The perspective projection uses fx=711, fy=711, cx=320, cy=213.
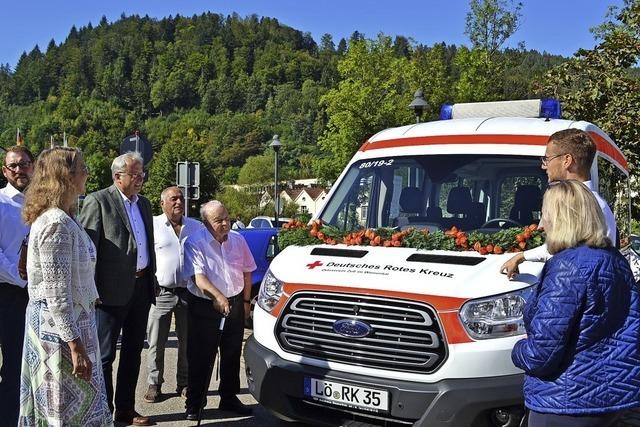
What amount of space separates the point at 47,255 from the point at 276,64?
18572cm

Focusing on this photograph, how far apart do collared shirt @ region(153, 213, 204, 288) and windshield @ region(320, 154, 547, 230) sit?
1507mm

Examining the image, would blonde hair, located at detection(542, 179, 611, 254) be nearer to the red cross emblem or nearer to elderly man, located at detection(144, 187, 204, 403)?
the red cross emblem

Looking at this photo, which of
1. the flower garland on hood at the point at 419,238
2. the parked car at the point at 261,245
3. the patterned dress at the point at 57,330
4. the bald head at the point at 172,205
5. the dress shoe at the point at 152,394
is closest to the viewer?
the patterned dress at the point at 57,330

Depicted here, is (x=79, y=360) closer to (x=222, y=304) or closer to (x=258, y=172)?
(x=222, y=304)

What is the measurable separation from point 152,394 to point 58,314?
2877 mm

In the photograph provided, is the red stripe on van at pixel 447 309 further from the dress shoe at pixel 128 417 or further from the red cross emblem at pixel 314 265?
the dress shoe at pixel 128 417

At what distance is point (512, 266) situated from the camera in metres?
4.05

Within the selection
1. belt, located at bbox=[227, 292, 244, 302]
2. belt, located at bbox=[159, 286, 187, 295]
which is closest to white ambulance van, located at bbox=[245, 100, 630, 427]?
belt, located at bbox=[227, 292, 244, 302]

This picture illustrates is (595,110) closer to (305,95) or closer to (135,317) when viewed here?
(135,317)

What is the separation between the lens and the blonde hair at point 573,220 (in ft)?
9.50

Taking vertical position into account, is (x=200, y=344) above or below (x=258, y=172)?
below

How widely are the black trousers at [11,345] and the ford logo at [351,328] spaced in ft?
6.57

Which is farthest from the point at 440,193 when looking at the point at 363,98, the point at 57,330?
the point at 363,98

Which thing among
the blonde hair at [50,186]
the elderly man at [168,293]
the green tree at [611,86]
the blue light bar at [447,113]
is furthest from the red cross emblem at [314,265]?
the green tree at [611,86]
